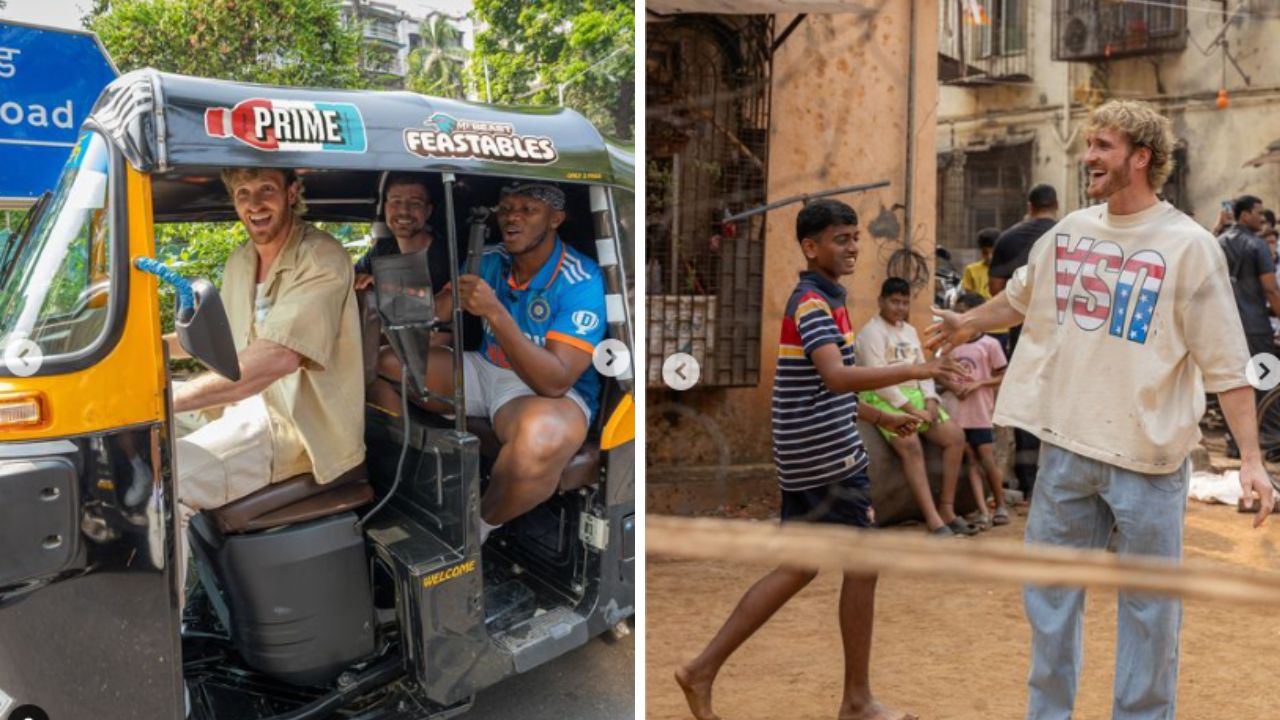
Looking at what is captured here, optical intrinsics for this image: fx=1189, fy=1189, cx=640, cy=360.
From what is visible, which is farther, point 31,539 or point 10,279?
point 10,279

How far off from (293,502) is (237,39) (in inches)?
33.4

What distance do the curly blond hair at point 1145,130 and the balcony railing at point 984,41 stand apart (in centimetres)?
94

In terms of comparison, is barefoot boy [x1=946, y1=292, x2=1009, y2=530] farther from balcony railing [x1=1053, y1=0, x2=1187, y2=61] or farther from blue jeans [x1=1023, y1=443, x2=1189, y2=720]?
balcony railing [x1=1053, y1=0, x2=1187, y2=61]

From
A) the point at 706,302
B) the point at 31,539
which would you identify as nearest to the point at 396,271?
the point at 31,539

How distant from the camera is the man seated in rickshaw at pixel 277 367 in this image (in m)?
2.11

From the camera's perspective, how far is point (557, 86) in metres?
2.21

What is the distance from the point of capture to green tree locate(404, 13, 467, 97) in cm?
217

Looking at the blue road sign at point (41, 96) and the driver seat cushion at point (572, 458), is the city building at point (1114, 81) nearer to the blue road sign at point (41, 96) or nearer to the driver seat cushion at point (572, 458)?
the driver seat cushion at point (572, 458)

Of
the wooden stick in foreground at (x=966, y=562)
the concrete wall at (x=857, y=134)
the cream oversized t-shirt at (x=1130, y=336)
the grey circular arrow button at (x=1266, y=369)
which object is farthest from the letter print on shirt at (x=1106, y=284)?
the wooden stick in foreground at (x=966, y=562)

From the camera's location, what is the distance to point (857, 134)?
304 cm

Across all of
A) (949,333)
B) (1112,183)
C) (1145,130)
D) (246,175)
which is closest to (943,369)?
(949,333)

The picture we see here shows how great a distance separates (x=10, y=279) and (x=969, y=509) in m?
2.51

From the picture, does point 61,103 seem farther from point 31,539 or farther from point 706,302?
point 706,302

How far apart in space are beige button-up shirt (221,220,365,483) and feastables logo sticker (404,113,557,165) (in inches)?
11.2
